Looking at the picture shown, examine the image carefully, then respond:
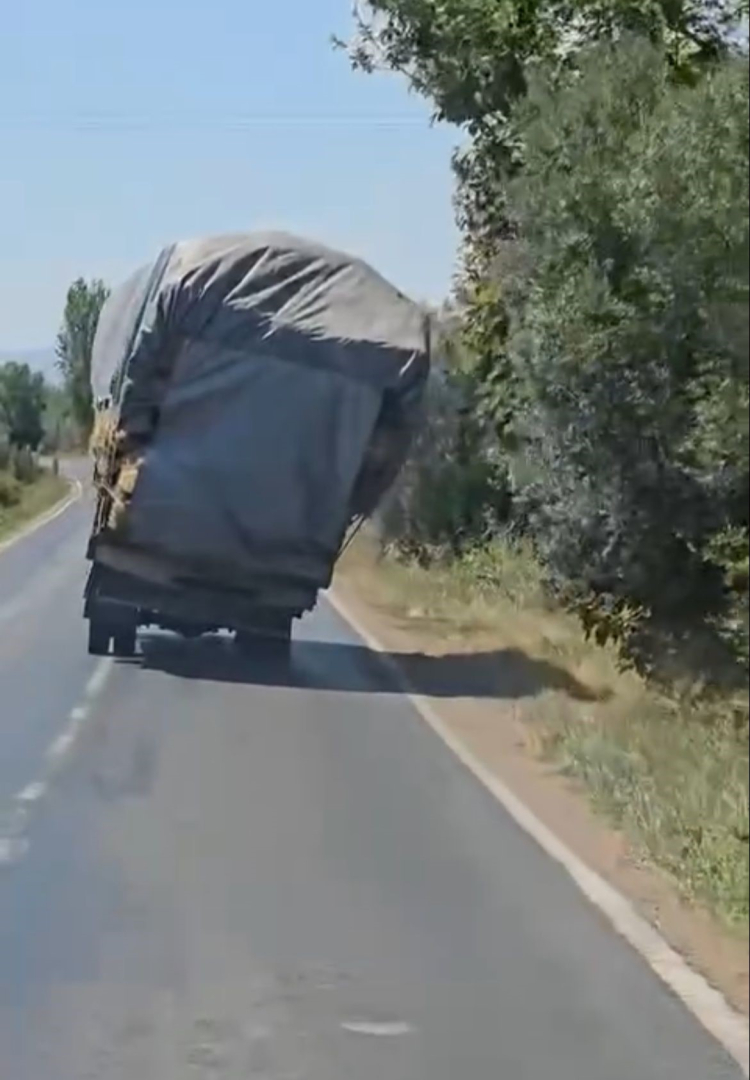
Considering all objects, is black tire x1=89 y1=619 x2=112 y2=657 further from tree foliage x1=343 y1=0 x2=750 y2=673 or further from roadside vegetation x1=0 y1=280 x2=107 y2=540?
roadside vegetation x1=0 y1=280 x2=107 y2=540

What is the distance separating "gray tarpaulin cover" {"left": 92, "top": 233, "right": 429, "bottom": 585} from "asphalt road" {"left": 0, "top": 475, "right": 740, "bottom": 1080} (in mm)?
4436

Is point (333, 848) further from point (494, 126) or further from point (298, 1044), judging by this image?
point (494, 126)

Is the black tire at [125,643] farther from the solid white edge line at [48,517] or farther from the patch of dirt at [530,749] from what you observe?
the solid white edge line at [48,517]

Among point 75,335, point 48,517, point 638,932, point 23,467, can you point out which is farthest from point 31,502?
point 638,932

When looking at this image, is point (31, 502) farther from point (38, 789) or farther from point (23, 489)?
point (38, 789)

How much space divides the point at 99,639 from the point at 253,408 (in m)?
4.21

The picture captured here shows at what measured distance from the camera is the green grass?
241 ft

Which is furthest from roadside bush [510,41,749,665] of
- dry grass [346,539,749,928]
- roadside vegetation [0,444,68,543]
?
roadside vegetation [0,444,68,543]

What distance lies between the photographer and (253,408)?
79.1 ft

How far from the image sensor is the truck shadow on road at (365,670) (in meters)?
24.5

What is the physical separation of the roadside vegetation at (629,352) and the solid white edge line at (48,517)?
110 feet

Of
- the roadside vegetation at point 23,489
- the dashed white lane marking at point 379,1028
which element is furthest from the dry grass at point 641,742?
the roadside vegetation at point 23,489

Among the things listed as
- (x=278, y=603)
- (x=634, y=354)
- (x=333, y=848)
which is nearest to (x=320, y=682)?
(x=278, y=603)

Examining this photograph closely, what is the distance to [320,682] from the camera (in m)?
25.1
